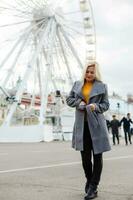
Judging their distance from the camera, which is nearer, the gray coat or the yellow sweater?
the gray coat

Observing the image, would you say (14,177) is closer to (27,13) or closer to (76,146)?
(76,146)

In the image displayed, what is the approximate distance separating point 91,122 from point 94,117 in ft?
0.23

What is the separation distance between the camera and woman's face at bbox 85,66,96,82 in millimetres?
6148

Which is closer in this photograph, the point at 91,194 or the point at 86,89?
the point at 91,194

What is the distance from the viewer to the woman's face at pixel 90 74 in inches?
242

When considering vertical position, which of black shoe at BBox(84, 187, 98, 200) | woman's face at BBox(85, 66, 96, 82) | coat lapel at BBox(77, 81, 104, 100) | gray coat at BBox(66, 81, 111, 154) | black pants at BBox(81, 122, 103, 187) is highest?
woman's face at BBox(85, 66, 96, 82)

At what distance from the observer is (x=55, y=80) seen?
4309cm

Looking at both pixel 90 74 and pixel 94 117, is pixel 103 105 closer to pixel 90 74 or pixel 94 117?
pixel 94 117

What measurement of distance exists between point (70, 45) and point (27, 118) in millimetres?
6961

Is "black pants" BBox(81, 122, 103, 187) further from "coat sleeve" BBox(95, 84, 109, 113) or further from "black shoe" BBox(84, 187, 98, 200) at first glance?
"coat sleeve" BBox(95, 84, 109, 113)

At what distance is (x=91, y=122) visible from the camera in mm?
5988

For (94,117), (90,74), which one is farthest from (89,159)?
(90,74)

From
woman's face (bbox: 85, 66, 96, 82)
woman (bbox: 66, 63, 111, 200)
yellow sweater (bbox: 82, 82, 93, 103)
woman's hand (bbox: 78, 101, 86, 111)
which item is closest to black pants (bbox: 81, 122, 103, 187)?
woman (bbox: 66, 63, 111, 200)

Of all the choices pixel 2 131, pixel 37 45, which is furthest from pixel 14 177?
pixel 37 45
